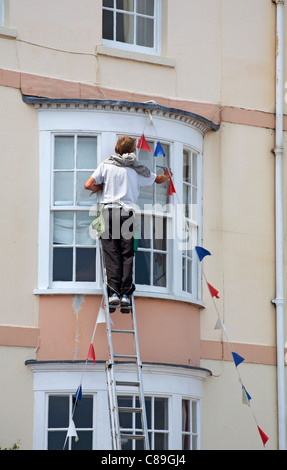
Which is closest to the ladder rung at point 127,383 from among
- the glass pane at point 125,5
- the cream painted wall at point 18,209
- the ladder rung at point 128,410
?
the ladder rung at point 128,410

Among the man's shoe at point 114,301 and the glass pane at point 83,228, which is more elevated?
the glass pane at point 83,228

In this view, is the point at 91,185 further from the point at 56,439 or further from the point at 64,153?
the point at 56,439

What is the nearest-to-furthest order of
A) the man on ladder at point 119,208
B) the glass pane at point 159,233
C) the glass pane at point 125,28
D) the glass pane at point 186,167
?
1. the man on ladder at point 119,208
2. the glass pane at point 159,233
3. the glass pane at point 186,167
4. the glass pane at point 125,28

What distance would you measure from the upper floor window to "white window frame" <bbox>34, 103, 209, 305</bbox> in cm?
126

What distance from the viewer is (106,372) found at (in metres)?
14.7

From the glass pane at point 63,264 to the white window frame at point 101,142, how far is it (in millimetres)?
104

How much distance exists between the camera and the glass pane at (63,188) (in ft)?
51.0

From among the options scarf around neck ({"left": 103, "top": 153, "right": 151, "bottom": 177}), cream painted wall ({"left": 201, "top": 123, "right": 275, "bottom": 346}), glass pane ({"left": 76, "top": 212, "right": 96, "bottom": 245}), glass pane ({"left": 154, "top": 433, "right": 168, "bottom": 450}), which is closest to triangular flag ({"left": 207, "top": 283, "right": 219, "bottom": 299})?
cream painted wall ({"left": 201, "top": 123, "right": 275, "bottom": 346})

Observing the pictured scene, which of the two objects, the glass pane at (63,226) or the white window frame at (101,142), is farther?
the glass pane at (63,226)

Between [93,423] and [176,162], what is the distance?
350 centimetres

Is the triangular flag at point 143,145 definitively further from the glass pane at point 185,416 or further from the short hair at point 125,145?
the glass pane at point 185,416

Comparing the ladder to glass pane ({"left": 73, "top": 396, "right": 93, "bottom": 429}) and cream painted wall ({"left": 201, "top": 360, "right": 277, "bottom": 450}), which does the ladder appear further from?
cream painted wall ({"left": 201, "top": 360, "right": 277, "bottom": 450})

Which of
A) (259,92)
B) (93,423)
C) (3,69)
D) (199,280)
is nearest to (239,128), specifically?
(259,92)

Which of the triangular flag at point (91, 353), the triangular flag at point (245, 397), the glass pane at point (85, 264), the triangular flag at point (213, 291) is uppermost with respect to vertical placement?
the glass pane at point (85, 264)
